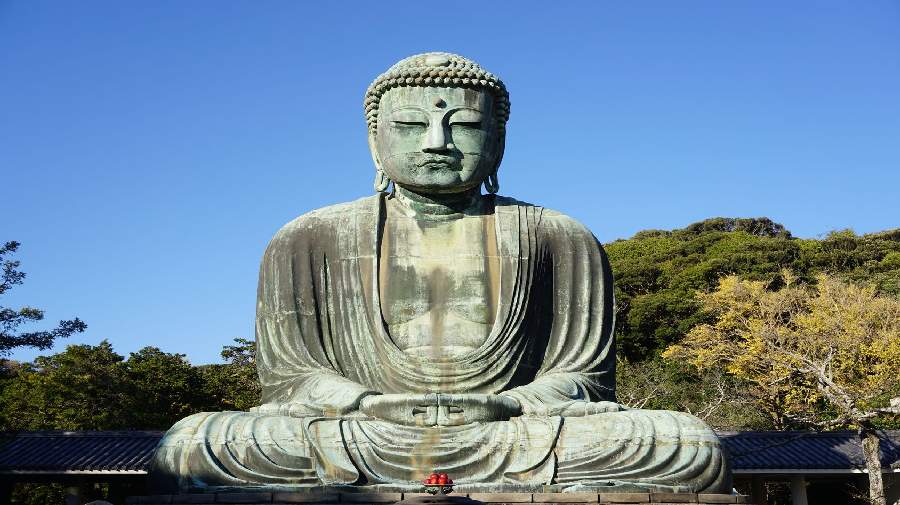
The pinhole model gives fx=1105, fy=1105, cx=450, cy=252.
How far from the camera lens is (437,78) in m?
9.24

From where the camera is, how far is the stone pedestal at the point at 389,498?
7172 millimetres

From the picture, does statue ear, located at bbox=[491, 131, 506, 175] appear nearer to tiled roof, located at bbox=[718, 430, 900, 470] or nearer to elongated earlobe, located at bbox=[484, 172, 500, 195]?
elongated earlobe, located at bbox=[484, 172, 500, 195]

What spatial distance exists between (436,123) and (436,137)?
0.13 meters

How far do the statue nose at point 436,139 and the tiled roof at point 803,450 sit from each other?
36.0 ft

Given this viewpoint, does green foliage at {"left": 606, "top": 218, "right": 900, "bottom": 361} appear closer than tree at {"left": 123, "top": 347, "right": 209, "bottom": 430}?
No

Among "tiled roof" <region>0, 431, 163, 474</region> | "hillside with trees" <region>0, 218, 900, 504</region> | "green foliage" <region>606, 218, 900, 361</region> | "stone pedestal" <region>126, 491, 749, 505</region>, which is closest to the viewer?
"stone pedestal" <region>126, 491, 749, 505</region>

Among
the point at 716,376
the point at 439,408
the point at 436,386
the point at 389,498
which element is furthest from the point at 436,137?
the point at 716,376

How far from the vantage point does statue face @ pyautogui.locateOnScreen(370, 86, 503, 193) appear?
30.1ft

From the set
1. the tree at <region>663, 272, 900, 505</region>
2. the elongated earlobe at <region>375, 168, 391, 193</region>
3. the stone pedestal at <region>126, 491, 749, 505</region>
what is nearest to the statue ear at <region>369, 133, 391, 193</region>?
the elongated earlobe at <region>375, 168, 391, 193</region>

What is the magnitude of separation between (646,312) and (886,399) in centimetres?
1226

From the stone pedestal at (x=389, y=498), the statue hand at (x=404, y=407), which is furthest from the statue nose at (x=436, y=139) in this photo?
the stone pedestal at (x=389, y=498)

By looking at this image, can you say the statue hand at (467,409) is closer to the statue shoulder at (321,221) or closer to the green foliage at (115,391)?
the statue shoulder at (321,221)

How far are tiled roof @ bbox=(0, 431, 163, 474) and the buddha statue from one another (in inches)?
404

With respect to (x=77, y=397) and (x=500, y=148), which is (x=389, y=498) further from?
(x=77, y=397)
